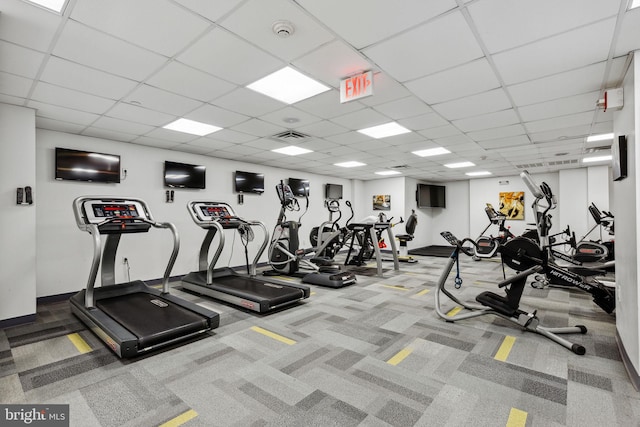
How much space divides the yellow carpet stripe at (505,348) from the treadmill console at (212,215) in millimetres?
4030

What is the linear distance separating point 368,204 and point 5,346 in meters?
9.98

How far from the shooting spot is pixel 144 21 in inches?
85.8

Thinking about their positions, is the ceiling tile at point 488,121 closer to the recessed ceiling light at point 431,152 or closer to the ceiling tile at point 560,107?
the ceiling tile at point 560,107

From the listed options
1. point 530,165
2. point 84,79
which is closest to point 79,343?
point 84,79

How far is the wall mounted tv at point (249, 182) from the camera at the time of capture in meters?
7.26

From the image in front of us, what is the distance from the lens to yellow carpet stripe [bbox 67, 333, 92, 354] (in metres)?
2.91

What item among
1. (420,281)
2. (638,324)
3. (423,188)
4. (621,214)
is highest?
(423,188)

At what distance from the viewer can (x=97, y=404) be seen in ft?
6.77

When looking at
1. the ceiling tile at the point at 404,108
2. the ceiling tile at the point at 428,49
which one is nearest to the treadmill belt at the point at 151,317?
the ceiling tile at the point at 428,49

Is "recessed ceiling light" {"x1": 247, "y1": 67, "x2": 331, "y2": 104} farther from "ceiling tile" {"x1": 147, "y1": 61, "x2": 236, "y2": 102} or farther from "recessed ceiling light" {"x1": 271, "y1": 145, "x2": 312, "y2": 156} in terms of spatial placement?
"recessed ceiling light" {"x1": 271, "y1": 145, "x2": 312, "y2": 156}

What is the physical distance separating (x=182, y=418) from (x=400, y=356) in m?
1.86

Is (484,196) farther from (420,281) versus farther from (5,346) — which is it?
(5,346)

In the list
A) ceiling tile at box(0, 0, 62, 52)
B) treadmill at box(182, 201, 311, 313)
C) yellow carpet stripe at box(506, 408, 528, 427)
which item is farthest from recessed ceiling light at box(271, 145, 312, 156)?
yellow carpet stripe at box(506, 408, 528, 427)

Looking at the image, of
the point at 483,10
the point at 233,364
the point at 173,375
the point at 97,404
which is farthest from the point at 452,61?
the point at 97,404
